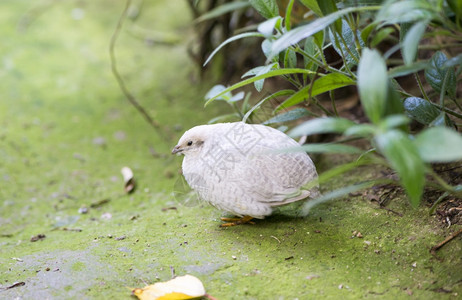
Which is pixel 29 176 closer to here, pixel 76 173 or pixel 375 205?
pixel 76 173

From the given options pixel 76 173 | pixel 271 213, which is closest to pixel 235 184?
pixel 271 213

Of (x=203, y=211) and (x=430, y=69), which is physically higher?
(x=430, y=69)

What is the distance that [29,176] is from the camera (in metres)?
3.71

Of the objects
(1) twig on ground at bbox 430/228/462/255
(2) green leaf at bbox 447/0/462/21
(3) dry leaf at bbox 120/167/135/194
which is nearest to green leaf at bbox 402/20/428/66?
(2) green leaf at bbox 447/0/462/21

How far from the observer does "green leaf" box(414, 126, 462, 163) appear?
1354 mm

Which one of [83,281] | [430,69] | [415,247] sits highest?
[430,69]

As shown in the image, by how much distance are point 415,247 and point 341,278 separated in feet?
1.34

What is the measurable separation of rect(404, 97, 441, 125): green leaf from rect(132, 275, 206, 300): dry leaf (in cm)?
125

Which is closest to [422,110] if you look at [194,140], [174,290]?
[194,140]

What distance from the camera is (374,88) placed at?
153 centimetres

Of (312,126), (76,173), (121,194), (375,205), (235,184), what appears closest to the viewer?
(312,126)

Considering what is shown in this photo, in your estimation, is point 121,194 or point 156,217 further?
point 121,194

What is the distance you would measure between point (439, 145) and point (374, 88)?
27 cm

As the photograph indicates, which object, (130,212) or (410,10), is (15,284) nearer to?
(130,212)
